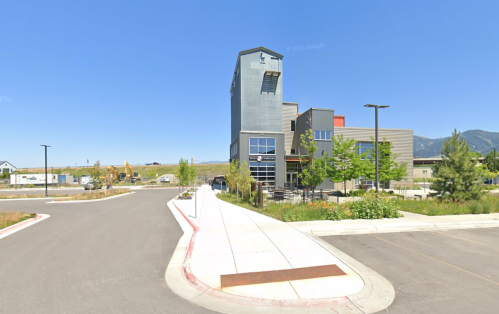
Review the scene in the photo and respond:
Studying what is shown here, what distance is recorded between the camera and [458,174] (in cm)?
1484

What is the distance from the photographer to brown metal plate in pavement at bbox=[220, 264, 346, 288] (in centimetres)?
515

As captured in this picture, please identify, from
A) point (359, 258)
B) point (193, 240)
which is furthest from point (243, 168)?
point (359, 258)

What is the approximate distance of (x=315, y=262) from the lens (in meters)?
6.17

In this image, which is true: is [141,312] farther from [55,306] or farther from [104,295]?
[55,306]

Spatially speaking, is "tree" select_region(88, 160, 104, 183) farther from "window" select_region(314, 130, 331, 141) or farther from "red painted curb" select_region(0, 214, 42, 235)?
"window" select_region(314, 130, 331, 141)

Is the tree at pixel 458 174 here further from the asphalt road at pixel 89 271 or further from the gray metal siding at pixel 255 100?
the gray metal siding at pixel 255 100

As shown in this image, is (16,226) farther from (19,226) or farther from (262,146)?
(262,146)

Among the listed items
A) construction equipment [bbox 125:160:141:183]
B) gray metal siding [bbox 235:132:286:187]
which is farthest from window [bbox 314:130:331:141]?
construction equipment [bbox 125:160:141:183]

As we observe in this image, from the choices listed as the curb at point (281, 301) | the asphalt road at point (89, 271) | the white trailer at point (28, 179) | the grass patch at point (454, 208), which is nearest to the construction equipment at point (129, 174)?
the white trailer at point (28, 179)

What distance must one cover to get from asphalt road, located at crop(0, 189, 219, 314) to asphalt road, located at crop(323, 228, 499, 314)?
15.1 feet

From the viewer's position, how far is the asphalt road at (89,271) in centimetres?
440

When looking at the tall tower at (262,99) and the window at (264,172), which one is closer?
the window at (264,172)

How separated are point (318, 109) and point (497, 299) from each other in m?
31.4

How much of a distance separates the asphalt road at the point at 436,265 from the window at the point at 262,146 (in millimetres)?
24765
